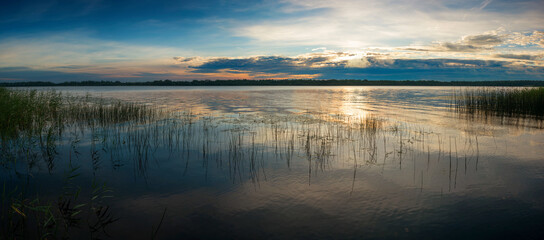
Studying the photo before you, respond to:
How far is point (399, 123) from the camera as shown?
17.0 meters

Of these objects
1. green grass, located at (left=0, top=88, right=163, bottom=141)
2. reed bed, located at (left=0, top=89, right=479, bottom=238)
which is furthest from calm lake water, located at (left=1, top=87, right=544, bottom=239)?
green grass, located at (left=0, top=88, right=163, bottom=141)

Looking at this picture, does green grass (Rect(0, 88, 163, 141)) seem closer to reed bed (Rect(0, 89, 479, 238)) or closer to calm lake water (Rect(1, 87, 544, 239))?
reed bed (Rect(0, 89, 479, 238))

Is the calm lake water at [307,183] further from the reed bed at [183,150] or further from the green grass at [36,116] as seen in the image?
the green grass at [36,116]

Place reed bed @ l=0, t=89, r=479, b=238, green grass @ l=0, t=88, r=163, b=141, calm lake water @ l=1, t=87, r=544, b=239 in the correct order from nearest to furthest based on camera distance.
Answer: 1. calm lake water @ l=1, t=87, r=544, b=239
2. reed bed @ l=0, t=89, r=479, b=238
3. green grass @ l=0, t=88, r=163, b=141

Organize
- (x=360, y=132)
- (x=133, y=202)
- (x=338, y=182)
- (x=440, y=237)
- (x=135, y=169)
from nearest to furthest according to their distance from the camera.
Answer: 1. (x=440, y=237)
2. (x=133, y=202)
3. (x=338, y=182)
4. (x=135, y=169)
5. (x=360, y=132)

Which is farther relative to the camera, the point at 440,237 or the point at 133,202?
the point at 133,202

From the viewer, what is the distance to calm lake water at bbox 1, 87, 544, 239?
5.11 meters

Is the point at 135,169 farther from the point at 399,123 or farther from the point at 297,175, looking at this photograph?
the point at 399,123

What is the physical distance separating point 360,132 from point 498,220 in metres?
8.71

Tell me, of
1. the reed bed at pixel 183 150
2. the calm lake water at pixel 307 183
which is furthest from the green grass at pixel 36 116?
the calm lake water at pixel 307 183

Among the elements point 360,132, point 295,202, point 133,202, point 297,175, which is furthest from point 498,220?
point 360,132

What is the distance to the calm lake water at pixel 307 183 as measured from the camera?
16.8 feet

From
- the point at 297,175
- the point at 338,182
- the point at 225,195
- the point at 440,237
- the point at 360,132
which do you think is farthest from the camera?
the point at 360,132

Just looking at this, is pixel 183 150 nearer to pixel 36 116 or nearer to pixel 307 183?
pixel 307 183
